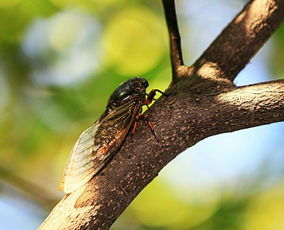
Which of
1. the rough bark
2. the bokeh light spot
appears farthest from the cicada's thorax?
the bokeh light spot

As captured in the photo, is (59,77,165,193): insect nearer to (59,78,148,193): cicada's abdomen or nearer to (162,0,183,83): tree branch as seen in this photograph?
(59,78,148,193): cicada's abdomen

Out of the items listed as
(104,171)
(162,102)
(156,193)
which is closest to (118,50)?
(156,193)

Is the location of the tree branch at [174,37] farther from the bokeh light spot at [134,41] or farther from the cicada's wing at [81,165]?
the bokeh light spot at [134,41]

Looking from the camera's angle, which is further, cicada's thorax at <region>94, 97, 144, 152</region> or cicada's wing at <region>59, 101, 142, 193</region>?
cicada's thorax at <region>94, 97, 144, 152</region>

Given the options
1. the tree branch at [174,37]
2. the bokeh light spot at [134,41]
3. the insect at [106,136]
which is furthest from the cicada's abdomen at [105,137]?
the bokeh light spot at [134,41]

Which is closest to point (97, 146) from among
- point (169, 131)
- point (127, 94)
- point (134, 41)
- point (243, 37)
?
point (127, 94)
